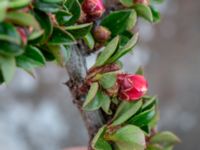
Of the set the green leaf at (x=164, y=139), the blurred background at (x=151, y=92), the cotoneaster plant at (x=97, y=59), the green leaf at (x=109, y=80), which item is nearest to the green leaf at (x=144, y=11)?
the cotoneaster plant at (x=97, y=59)

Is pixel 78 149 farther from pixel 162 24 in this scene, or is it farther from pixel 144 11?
pixel 162 24

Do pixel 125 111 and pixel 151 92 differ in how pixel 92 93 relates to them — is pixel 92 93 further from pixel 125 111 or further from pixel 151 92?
pixel 151 92

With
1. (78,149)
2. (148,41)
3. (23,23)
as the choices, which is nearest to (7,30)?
(23,23)

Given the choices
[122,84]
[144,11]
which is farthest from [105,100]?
[144,11]

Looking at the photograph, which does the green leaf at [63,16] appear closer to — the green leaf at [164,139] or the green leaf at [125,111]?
the green leaf at [125,111]

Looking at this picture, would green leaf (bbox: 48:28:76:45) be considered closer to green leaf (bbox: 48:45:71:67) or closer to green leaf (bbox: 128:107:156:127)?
green leaf (bbox: 48:45:71:67)
